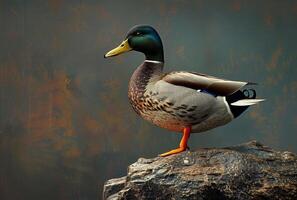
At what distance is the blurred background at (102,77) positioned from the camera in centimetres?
300

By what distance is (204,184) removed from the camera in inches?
74.3

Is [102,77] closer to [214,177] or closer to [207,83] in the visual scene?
[207,83]

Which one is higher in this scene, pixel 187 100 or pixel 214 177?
pixel 187 100

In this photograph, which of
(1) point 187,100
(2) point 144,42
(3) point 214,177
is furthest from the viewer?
(2) point 144,42

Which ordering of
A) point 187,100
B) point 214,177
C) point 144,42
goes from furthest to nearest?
point 144,42, point 187,100, point 214,177

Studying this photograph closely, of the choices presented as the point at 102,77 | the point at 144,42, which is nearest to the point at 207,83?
the point at 144,42

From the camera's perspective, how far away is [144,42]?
7.06 feet

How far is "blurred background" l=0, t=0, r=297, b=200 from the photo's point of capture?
300 centimetres

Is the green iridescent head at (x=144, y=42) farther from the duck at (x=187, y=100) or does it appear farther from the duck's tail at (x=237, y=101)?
the duck's tail at (x=237, y=101)

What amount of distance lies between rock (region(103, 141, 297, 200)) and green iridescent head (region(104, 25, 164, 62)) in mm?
407

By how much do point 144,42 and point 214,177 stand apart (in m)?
0.59

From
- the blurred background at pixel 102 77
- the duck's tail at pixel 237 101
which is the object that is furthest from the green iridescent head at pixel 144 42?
the blurred background at pixel 102 77

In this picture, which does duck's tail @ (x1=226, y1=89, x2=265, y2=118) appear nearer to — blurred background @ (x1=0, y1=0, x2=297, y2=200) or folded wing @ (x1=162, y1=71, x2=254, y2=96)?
folded wing @ (x1=162, y1=71, x2=254, y2=96)

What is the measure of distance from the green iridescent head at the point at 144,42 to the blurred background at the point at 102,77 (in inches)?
31.1
